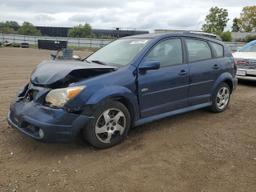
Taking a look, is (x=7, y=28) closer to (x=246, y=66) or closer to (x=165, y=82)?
(x=246, y=66)

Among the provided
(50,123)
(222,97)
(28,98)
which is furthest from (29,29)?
(50,123)

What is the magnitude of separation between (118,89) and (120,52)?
1112mm

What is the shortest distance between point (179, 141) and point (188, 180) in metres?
1.21

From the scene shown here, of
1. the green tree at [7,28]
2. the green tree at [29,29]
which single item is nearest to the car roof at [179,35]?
the green tree at [7,28]

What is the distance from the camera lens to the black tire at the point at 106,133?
4.27m

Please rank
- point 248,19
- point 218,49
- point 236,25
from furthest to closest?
point 236,25, point 248,19, point 218,49

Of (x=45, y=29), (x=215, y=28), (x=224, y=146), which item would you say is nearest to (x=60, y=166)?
(x=224, y=146)

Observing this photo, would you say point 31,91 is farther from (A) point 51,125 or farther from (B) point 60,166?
(B) point 60,166

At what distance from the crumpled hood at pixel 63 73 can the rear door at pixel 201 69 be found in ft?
5.59

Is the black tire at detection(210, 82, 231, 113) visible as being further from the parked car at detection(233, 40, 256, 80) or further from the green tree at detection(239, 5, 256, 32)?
the green tree at detection(239, 5, 256, 32)

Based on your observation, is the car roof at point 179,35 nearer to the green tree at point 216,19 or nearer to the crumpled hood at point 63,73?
the crumpled hood at point 63,73

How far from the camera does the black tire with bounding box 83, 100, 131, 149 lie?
427 centimetres

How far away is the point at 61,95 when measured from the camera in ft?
13.6

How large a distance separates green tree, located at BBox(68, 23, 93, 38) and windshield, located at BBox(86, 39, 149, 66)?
66.6 meters
